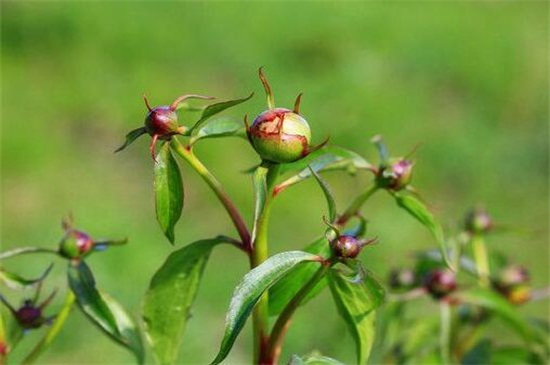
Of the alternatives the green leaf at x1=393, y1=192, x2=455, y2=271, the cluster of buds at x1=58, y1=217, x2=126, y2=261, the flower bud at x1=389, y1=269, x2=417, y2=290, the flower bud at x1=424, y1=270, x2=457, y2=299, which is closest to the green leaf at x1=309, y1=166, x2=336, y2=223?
the green leaf at x1=393, y1=192, x2=455, y2=271

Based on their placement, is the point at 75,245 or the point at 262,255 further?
the point at 75,245

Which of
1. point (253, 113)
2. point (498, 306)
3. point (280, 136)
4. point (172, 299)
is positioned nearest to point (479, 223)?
point (498, 306)

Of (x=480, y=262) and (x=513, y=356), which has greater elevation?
(x=480, y=262)

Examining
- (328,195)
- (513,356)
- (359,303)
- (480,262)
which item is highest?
(328,195)

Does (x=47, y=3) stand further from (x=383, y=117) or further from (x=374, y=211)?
(x=374, y=211)

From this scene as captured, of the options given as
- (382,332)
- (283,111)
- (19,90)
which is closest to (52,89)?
(19,90)

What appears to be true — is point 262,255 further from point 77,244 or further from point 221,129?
point 77,244
